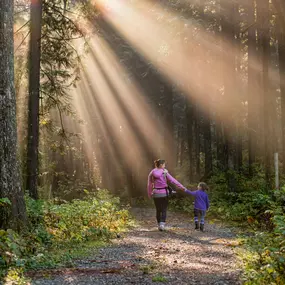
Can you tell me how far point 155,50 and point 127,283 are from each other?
2160 cm

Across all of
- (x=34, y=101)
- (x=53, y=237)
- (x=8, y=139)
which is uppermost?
(x=34, y=101)

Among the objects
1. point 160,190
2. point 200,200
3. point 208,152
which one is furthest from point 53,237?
point 208,152

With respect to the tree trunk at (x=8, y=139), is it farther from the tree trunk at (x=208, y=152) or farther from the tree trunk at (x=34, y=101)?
the tree trunk at (x=208, y=152)

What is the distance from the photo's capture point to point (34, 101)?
13445 millimetres

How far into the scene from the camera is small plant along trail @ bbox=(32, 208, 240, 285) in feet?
20.0

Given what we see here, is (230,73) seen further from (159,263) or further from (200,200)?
(159,263)

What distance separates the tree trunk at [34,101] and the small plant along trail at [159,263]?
4111 millimetres

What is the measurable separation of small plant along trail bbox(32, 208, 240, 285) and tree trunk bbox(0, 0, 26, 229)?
1.92 m

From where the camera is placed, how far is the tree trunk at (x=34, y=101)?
13.3 meters

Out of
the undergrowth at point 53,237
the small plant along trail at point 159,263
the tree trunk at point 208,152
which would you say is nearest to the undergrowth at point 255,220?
the small plant along trail at point 159,263

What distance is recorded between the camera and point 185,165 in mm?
40844

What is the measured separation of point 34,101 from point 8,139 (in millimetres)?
4917

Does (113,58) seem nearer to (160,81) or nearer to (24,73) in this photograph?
(160,81)

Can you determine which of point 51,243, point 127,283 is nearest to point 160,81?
point 51,243
